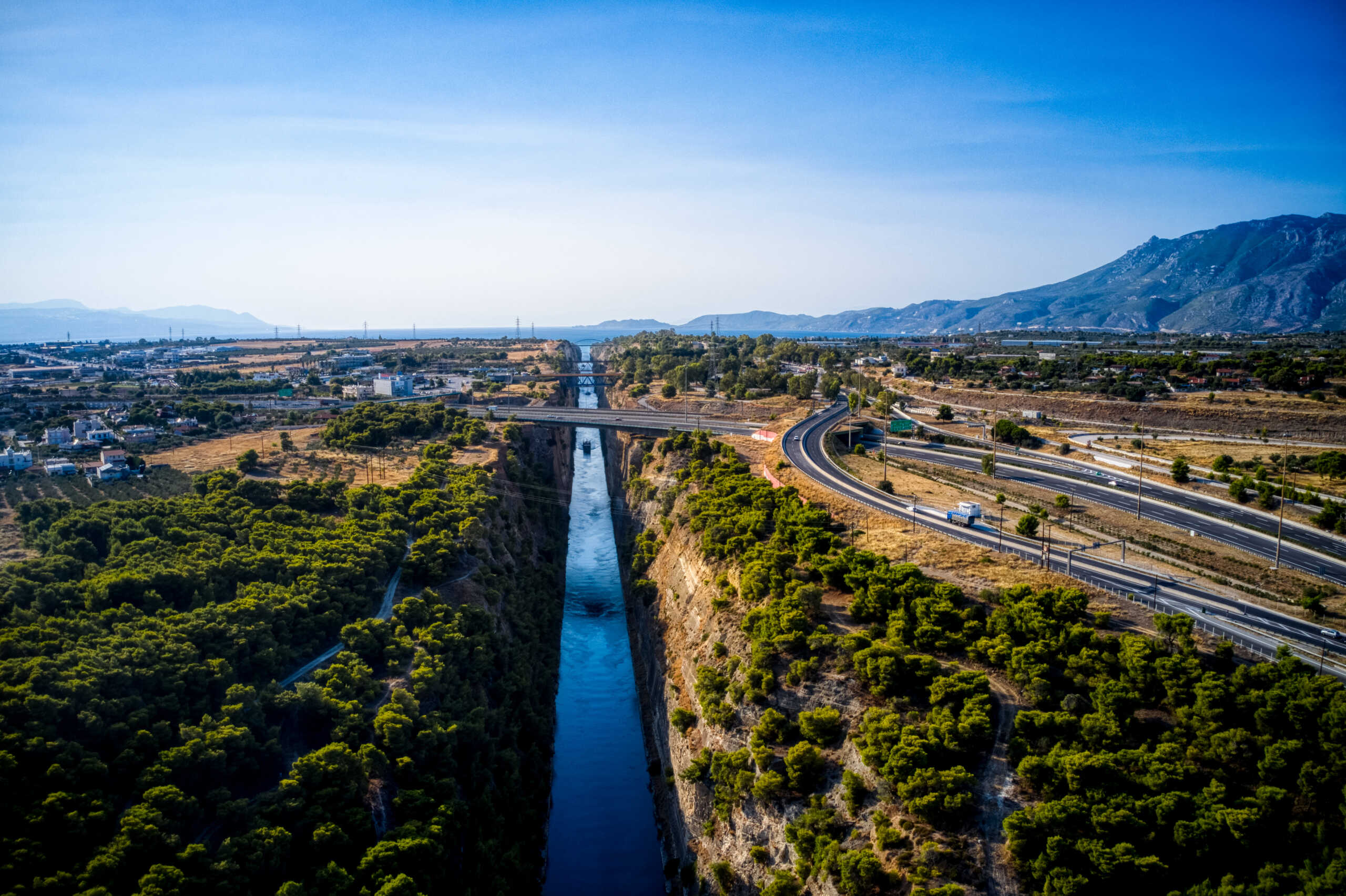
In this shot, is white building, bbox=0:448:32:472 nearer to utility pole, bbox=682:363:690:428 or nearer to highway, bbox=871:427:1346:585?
utility pole, bbox=682:363:690:428

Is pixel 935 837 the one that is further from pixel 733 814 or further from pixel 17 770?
pixel 17 770

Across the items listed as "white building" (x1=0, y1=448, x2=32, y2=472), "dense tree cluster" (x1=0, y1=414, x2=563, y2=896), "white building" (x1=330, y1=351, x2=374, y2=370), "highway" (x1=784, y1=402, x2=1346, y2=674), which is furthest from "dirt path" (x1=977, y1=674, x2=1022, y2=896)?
"white building" (x1=330, y1=351, x2=374, y2=370)

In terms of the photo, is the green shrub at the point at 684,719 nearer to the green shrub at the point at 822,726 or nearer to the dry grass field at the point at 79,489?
the green shrub at the point at 822,726

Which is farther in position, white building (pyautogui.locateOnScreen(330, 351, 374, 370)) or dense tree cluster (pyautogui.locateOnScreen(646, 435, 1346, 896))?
white building (pyautogui.locateOnScreen(330, 351, 374, 370))

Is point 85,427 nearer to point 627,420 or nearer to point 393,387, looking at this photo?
point 393,387

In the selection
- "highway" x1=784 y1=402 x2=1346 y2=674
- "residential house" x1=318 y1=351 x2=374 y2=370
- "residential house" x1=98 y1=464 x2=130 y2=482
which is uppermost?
"residential house" x1=318 y1=351 x2=374 y2=370

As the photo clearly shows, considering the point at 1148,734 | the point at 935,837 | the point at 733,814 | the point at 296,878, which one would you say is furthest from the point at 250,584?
the point at 1148,734
